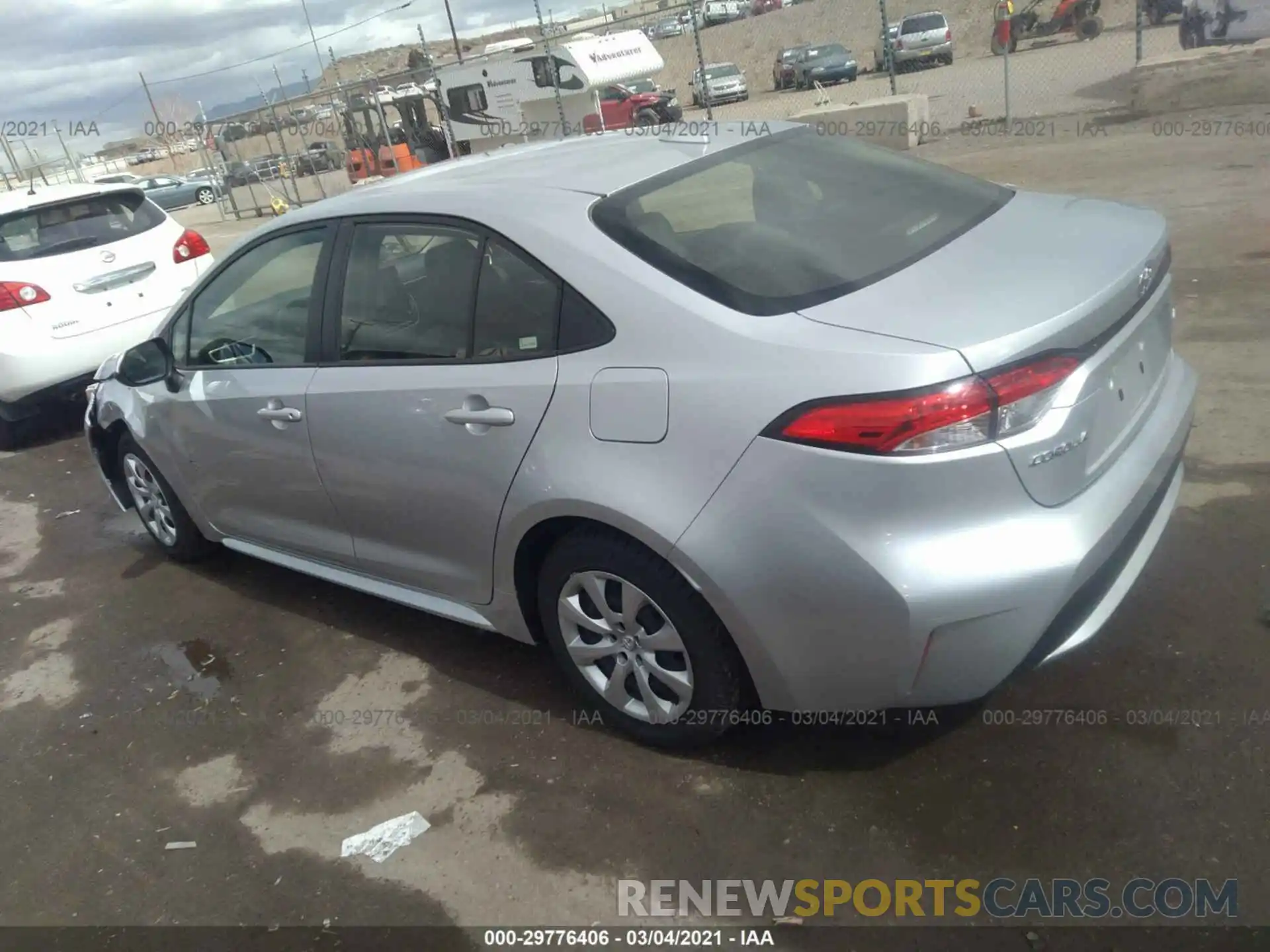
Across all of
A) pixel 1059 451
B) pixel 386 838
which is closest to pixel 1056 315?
pixel 1059 451

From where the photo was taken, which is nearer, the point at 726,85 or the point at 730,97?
the point at 730,97

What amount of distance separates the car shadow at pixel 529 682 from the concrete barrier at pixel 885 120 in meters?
10.9

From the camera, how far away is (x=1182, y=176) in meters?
8.72

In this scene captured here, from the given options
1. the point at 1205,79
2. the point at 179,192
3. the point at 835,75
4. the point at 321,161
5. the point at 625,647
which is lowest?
the point at 835,75

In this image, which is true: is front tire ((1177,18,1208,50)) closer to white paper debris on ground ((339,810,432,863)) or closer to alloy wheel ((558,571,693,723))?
alloy wheel ((558,571,693,723))

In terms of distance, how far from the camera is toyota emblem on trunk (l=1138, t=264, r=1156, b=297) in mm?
2668

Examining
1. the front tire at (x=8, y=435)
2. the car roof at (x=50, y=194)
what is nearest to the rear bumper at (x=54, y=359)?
the front tire at (x=8, y=435)

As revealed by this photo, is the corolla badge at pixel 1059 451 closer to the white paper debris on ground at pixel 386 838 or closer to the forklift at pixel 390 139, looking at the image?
the white paper debris on ground at pixel 386 838

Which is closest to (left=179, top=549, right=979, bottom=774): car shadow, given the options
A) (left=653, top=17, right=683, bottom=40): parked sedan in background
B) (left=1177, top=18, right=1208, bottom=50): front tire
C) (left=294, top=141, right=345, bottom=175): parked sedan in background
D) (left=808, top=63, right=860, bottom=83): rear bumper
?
(left=1177, top=18, right=1208, bottom=50): front tire

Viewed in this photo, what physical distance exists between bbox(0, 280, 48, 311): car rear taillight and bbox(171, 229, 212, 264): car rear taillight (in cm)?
99

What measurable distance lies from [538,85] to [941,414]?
1720cm

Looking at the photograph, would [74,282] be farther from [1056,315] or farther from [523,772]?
[1056,315]

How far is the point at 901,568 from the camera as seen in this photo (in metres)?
2.28

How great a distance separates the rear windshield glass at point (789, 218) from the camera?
2.63 meters
